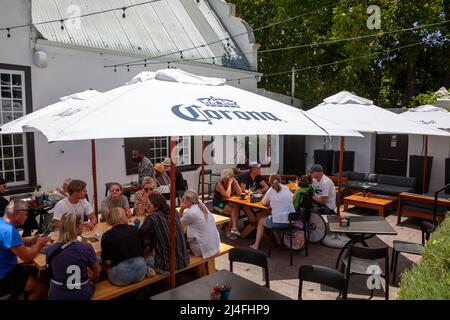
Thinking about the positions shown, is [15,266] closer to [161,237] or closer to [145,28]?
[161,237]

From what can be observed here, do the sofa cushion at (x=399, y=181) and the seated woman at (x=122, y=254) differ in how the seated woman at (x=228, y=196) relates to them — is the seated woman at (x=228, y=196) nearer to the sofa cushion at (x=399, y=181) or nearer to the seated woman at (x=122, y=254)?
the seated woman at (x=122, y=254)

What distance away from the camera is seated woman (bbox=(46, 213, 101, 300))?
12.7 feet

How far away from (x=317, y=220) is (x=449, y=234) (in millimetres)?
3379

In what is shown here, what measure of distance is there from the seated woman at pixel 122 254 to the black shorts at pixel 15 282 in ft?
2.99

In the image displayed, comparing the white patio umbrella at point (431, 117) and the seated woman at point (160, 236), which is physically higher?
the white patio umbrella at point (431, 117)

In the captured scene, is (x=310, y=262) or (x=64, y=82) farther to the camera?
(x=64, y=82)

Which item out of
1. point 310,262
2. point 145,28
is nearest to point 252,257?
point 310,262

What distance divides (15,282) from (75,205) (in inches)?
66.6

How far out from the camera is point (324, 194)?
25.1ft

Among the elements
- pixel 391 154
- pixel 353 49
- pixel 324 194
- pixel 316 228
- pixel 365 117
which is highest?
pixel 353 49

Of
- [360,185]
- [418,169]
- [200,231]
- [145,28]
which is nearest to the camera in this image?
[200,231]

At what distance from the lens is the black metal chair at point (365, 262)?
4.55 meters

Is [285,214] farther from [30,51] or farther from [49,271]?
[30,51]

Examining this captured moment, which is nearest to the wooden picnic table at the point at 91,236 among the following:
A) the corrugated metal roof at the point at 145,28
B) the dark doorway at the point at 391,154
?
the corrugated metal roof at the point at 145,28
